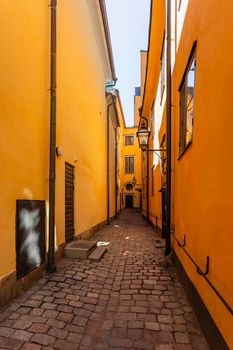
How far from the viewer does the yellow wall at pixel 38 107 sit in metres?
3.38

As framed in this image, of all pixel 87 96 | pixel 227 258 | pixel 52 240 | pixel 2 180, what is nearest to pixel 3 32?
pixel 2 180

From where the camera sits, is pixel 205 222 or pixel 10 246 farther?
pixel 10 246

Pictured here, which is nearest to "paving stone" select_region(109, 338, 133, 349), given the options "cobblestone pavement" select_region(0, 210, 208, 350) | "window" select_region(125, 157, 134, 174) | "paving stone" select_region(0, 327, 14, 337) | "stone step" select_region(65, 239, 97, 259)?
"cobblestone pavement" select_region(0, 210, 208, 350)

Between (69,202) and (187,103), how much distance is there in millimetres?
3736

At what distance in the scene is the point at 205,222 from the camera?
9.45 ft

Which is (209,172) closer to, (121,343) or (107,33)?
(121,343)

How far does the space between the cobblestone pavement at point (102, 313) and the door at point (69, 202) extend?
4.64 feet

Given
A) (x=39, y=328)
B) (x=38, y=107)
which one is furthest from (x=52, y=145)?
(x=39, y=328)

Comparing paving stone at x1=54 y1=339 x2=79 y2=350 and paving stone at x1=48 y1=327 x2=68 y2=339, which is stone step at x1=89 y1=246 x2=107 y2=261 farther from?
paving stone at x1=54 y1=339 x2=79 y2=350

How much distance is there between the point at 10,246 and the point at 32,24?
346cm

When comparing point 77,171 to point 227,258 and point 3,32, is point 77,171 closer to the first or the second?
point 3,32

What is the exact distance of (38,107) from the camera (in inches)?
175

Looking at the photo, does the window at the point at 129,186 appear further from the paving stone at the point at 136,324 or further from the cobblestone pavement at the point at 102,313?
the paving stone at the point at 136,324

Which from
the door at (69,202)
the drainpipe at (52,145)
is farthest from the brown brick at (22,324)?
the door at (69,202)
